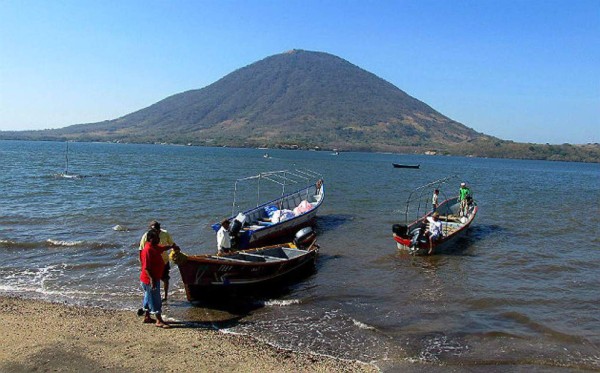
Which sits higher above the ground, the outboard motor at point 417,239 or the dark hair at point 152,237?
the dark hair at point 152,237

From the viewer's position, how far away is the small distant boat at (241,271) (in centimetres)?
1141

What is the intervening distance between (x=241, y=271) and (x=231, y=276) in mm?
324

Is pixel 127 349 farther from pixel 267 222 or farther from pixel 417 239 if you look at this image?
pixel 267 222

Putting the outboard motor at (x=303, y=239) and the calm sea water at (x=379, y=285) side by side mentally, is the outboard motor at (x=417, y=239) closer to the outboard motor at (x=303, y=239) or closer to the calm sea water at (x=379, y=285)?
the calm sea water at (x=379, y=285)

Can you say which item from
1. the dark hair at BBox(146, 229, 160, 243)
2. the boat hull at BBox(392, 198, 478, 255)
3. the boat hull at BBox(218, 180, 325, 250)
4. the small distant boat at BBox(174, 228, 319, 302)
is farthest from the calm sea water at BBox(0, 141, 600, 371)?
the dark hair at BBox(146, 229, 160, 243)

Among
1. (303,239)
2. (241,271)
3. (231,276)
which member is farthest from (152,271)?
(303,239)

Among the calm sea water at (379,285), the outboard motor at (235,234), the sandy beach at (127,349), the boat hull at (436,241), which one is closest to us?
the sandy beach at (127,349)

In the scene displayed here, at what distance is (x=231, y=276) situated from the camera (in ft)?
39.8

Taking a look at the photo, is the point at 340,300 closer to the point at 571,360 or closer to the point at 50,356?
the point at 571,360

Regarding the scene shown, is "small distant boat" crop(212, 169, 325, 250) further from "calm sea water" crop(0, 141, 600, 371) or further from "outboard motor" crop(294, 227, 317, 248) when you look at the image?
"outboard motor" crop(294, 227, 317, 248)

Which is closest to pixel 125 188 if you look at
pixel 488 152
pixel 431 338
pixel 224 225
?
pixel 224 225

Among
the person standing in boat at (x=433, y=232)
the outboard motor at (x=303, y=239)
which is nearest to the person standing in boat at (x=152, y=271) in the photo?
the outboard motor at (x=303, y=239)

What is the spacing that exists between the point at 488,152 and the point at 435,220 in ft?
642

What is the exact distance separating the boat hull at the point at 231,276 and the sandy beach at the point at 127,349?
1417 mm
